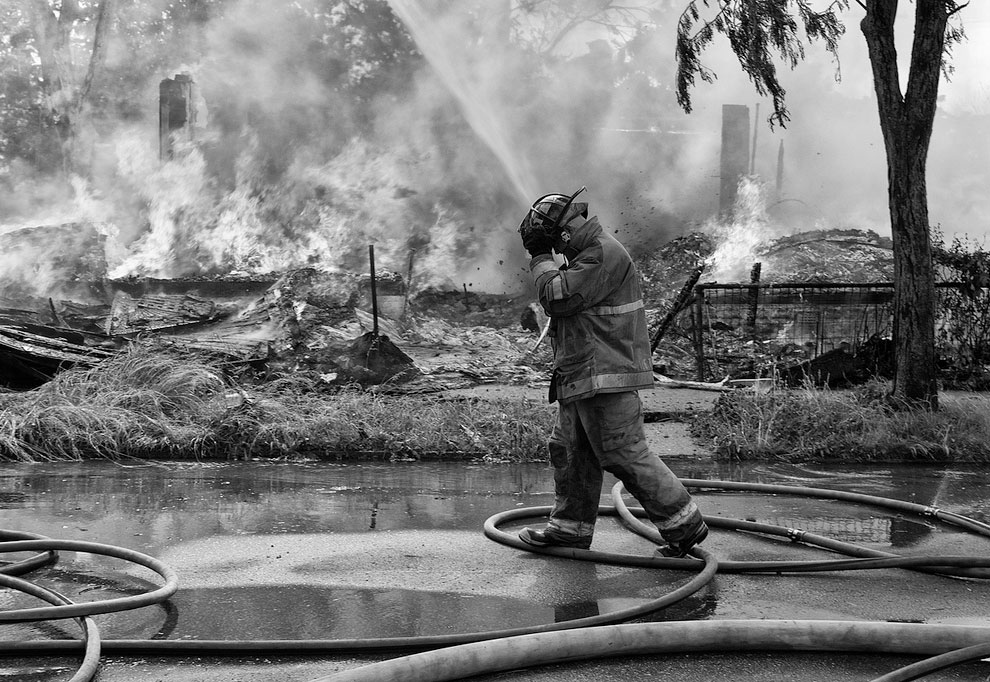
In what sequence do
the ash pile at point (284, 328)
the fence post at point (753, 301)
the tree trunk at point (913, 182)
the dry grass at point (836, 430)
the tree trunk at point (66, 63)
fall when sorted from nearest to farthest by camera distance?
the dry grass at point (836, 430) < the tree trunk at point (913, 182) < the ash pile at point (284, 328) < the fence post at point (753, 301) < the tree trunk at point (66, 63)

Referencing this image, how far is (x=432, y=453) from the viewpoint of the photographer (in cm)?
701

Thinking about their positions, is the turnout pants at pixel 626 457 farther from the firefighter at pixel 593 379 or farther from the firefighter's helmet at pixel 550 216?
the firefighter's helmet at pixel 550 216

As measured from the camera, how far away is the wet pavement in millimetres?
3072

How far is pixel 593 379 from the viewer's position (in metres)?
4.13

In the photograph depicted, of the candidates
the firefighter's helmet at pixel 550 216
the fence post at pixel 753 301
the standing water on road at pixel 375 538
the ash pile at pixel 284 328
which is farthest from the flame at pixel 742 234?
the firefighter's helmet at pixel 550 216

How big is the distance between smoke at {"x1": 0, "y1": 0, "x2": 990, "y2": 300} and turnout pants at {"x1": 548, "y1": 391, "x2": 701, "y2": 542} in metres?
11.4

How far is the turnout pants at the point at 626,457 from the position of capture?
Result: 13.5 feet

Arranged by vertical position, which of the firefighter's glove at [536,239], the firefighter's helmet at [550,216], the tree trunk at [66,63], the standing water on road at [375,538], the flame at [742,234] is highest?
the tree trunk at [66,63]

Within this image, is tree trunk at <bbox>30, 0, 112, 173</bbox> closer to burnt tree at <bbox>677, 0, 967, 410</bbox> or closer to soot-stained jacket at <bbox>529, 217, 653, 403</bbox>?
burnt tree at <bbox>677, 0, 967, 410</bbox>

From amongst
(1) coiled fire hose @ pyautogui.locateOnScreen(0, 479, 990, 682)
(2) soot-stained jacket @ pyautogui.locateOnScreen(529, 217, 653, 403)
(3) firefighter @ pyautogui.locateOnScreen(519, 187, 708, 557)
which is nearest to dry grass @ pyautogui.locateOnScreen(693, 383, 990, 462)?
(3) firefighter @ pyautogui.locateOnScreen(519, 187, 708, 557)

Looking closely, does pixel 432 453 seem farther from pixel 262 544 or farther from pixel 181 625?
pixel 181 625

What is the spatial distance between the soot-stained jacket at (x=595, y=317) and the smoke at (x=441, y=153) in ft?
37.3

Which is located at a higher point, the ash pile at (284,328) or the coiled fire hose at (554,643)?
the ash pile at (284,328)

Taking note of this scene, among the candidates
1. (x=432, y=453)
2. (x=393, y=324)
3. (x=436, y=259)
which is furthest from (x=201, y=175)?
(x=432, y=453)
